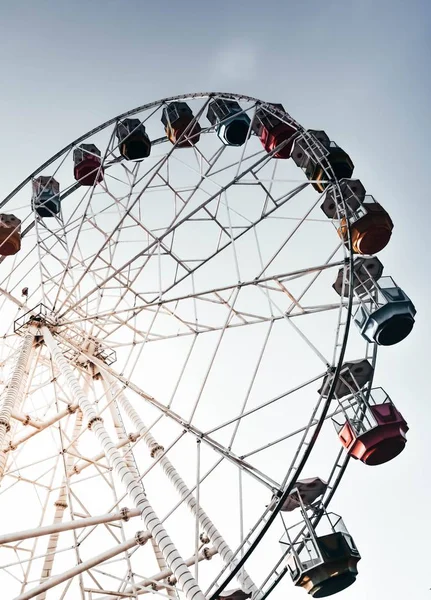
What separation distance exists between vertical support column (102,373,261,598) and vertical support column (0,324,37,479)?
7.24 feet

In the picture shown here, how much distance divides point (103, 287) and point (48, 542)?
634 centimetres

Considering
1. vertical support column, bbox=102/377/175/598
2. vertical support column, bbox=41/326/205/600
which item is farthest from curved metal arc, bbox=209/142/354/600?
vertical support column, bbox=102/377/175/598

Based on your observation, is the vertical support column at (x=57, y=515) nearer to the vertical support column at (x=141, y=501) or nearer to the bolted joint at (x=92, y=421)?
the bolted joint at (x=92, y=421)

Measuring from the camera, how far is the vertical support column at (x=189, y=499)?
8.48m

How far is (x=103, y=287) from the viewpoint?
13.5 metres

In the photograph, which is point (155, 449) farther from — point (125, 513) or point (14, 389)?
point (125, 513)

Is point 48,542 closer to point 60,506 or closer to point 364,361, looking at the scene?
point 60,506

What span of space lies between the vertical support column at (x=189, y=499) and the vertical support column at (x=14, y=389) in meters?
2.21

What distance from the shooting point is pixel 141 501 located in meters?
7.14

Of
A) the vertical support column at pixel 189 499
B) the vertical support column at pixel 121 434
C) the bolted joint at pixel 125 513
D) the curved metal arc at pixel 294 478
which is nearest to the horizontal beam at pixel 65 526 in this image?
the bolted joint at pixel 125 513

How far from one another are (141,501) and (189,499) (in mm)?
2616

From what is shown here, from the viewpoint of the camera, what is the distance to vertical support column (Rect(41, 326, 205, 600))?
20.5 feet

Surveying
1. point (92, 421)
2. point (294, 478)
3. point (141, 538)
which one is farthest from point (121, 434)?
point (294, 478)

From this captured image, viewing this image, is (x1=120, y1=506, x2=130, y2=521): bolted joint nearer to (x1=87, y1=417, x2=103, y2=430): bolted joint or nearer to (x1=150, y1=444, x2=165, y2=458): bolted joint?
(x1=87, y1=417, x2=103, y2=430): bolted joint
